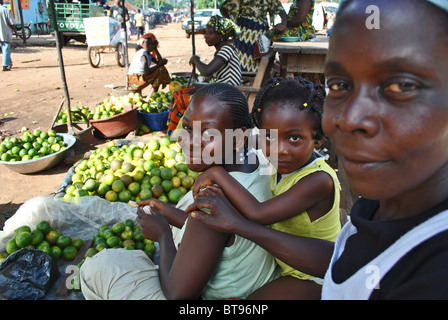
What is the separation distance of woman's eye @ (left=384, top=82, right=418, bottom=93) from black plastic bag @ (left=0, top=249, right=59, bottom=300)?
247cm

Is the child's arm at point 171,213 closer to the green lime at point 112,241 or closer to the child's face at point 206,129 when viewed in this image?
the child's face at point 206,129

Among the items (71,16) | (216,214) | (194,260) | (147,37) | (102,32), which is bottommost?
(194,260)

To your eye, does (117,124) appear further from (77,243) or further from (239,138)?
(239,138)

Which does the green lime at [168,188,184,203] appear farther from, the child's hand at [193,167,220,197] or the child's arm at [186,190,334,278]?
the child's arm at [186,190,334,278]

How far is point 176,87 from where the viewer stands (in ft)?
25.7

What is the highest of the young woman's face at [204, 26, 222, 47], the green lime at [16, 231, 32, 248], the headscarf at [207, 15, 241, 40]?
the headscarf at [207, 15, 241, 40]

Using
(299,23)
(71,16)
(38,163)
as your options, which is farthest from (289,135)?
(71,16)

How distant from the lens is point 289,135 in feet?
6.26

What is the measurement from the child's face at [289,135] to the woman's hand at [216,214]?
1.87 ft

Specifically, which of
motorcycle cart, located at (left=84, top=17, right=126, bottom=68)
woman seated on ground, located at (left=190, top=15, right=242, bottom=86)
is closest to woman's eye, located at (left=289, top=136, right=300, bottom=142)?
woman seated on ground, located at (left=190, top=15, right=242, bottom=86)

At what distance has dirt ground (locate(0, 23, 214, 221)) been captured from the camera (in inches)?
205

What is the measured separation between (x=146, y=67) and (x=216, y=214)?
23.2ft

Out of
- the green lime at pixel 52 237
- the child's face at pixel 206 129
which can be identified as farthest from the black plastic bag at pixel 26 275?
the child's face at pixel 206 129

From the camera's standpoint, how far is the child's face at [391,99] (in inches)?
26.9
